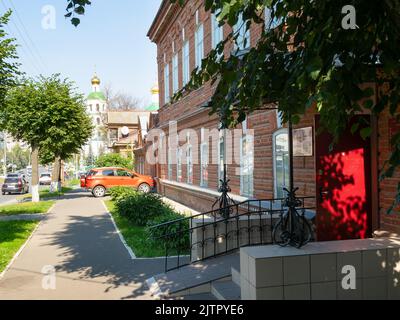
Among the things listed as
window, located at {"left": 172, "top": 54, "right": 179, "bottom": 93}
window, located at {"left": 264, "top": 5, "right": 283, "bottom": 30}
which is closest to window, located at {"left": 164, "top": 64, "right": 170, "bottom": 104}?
window, located at {"left": 172, "top": 54, "right": 179, "bottom": 93}

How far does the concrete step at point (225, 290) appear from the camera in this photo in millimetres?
5312

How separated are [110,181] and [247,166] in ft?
54.3

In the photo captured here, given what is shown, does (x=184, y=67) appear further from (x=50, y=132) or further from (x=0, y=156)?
(x=0, y=156)

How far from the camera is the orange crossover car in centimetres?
2564

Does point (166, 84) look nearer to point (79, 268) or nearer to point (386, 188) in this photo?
point (79, 268)

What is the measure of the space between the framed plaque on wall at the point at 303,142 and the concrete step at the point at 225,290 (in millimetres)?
2794

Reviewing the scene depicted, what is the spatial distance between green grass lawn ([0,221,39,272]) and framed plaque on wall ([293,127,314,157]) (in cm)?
561

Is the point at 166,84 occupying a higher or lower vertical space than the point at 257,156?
→ higher

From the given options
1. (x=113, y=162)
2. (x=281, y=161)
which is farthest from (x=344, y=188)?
(x=113, y=162)

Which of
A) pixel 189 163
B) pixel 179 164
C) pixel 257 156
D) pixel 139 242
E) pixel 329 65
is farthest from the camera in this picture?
pixel 179 164

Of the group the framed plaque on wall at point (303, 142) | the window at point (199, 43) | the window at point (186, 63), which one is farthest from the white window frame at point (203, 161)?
the framed plaque on wall at point (303, 142)

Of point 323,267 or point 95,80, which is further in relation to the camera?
point 95,80

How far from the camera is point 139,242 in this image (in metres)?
9.76

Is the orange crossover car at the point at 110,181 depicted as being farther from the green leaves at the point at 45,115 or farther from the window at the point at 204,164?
the window at the point at 204,164
